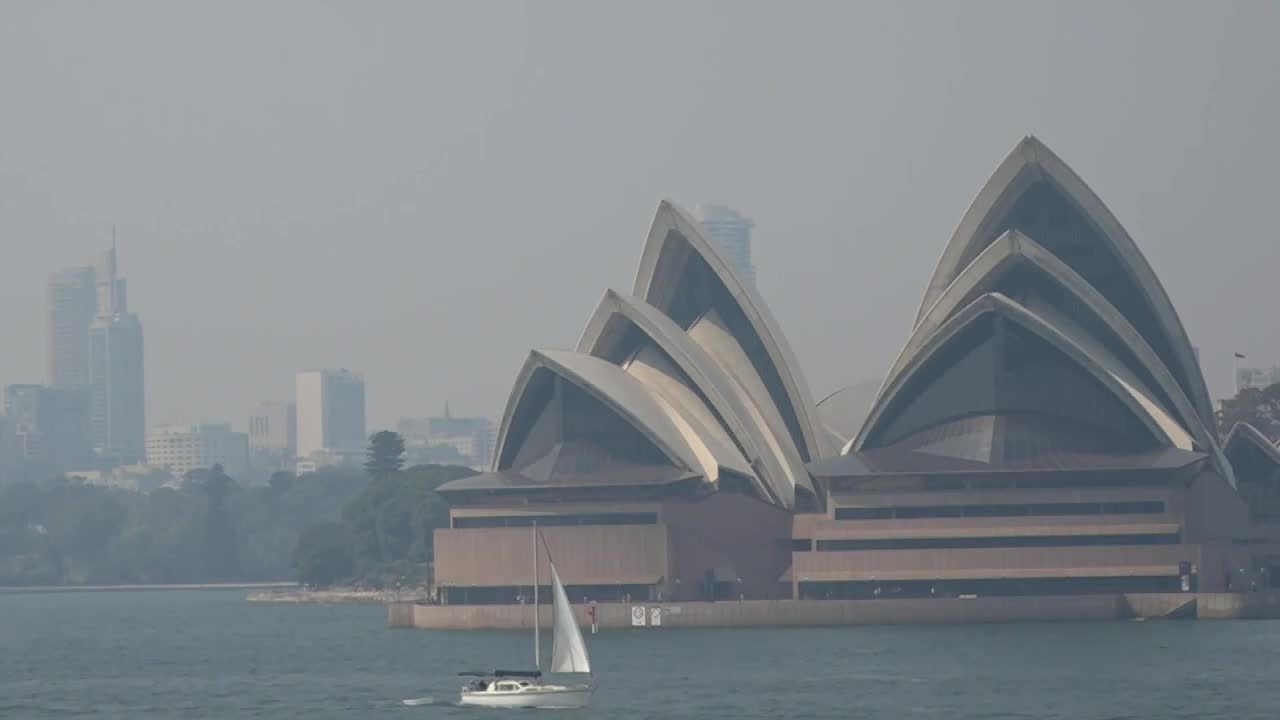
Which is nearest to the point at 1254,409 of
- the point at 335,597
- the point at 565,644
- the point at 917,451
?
the point at 335,597

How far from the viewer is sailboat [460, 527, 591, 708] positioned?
76.6 metres

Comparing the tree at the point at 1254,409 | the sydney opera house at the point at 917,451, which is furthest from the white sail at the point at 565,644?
the tree at the point at 1254,409

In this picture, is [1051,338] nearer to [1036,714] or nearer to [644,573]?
[644,573]

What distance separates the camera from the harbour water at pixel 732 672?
76.5 metres

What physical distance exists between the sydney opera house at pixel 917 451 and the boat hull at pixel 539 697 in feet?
136

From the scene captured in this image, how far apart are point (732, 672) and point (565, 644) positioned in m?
10.5

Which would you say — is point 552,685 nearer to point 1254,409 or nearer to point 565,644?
point 565,644

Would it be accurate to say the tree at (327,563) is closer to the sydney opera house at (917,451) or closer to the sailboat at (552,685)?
the sydney opera house at (917,451)

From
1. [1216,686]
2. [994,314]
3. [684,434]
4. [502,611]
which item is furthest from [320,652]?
[1216,686]

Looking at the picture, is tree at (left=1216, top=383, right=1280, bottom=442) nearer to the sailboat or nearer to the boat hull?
the sailboat

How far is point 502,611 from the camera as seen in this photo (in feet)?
394

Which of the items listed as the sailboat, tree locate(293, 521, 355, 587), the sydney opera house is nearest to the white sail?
the sailboat

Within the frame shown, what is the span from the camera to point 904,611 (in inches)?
4537

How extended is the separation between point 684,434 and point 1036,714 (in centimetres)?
5136
